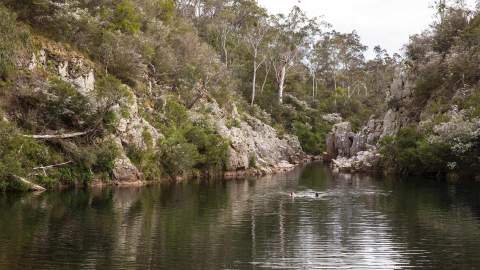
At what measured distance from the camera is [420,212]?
32.6 meters

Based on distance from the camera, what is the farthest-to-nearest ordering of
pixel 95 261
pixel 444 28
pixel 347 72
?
1. pixel 347 72
2. pixel 444 28
3. pixel 95 261

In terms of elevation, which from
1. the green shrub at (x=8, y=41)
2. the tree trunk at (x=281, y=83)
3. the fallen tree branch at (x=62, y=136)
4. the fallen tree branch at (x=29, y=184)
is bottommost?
the fallen tree branch at (x=29, y=184)

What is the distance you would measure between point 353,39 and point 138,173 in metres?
88.2

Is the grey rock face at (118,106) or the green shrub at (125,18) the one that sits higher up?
the green shrub at (125,18)

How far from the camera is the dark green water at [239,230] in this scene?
63.8 ft

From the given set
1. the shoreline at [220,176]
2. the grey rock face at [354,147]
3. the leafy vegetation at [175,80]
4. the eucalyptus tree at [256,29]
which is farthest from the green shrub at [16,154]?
the eucalyptus tree at [256,29]

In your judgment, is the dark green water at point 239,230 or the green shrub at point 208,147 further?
the green shrub at point 208,147

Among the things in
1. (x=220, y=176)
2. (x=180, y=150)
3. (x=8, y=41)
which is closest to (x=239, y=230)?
(x=8, y=41)

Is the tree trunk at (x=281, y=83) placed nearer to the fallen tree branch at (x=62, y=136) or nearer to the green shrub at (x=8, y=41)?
the fallen tree branch at (x=62, y=136)

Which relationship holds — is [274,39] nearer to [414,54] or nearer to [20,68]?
[414,54]

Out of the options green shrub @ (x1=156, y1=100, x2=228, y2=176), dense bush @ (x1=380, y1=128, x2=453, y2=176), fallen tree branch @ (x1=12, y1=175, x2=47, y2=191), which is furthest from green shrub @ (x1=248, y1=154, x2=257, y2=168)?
fallen tree branch @ (x1=12, y1=175, x2=47, y2=191)

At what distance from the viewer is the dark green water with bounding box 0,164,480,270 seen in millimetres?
19453

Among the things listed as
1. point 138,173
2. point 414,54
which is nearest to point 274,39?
point 414,54

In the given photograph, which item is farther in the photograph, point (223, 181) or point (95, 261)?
point (223, 181)
